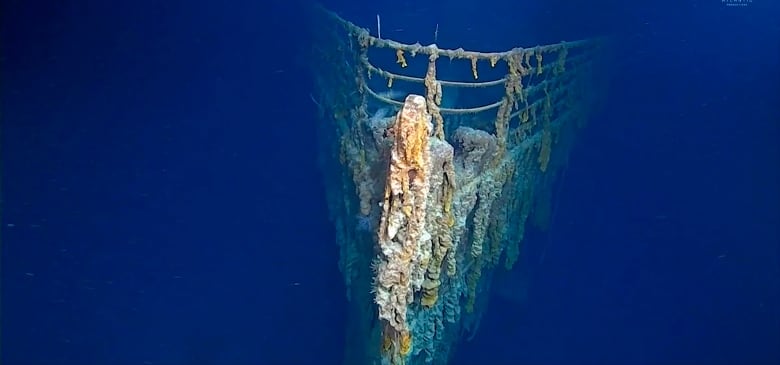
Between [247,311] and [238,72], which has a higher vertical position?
[238,72]

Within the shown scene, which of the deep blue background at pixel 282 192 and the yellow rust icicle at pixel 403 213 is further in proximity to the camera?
the deep blue background at pixel 282 192

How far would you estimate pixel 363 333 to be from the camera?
3.41 m

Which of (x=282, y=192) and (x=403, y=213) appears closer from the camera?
(x=403, y=213)

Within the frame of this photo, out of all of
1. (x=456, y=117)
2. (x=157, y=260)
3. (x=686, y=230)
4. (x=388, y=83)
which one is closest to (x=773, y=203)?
(x=686, y=230)

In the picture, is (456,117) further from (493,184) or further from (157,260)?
(157,260)

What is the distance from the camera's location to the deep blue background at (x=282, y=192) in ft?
10.6

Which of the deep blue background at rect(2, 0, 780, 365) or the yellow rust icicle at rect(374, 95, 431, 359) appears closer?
the yellow rust icicle at rect(374, 95, 431, 359)

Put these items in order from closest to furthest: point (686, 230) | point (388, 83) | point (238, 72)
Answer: point (388, 83), point (238, 72), point (686, 230)

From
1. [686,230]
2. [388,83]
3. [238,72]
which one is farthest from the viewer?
[686,230]

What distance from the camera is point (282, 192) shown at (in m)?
3.41

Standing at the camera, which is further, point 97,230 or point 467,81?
point 97,230

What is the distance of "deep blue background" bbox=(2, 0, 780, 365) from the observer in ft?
10.6

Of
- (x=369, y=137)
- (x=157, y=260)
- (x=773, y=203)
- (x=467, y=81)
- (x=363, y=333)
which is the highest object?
(x=467, y=81)

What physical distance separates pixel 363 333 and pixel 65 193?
1.58m
